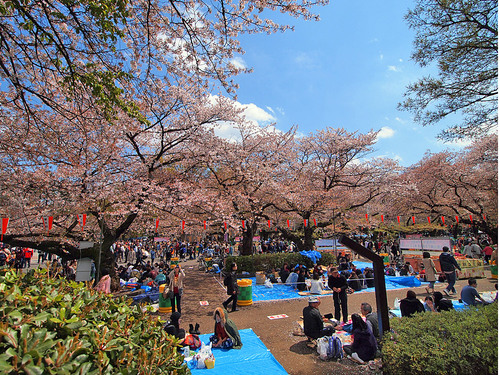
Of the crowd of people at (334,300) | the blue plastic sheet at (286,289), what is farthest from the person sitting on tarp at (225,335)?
the blue plastic sheet at (286,289)

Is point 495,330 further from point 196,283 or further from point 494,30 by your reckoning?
point 196,283

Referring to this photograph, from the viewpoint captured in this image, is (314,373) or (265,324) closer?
(314,373)

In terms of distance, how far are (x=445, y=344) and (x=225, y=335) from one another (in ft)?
15.0

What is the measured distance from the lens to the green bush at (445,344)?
2906 millimetres

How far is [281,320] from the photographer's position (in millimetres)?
8172

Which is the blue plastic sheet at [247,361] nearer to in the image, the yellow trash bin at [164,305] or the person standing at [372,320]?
the person standing at [372,320]

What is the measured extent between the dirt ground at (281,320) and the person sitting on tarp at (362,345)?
0.16 m

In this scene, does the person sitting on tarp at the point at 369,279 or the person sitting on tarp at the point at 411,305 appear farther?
the person sitting on tarp at the point at 369,279

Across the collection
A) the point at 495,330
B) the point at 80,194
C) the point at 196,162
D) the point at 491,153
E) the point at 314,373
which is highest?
the point at 491,153

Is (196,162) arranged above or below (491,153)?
below

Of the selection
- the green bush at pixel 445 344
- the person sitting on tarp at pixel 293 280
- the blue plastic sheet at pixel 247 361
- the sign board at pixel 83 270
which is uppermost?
the sign board at pixel 83 270

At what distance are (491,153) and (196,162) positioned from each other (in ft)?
65.5

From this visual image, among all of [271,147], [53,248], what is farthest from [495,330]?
[271,147]

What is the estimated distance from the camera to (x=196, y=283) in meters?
14.4
